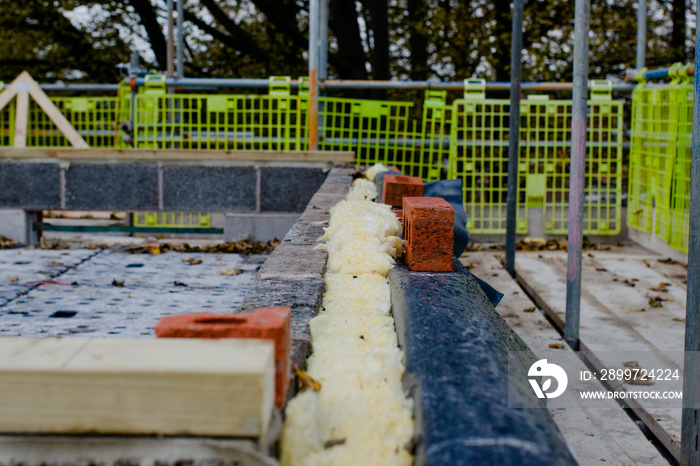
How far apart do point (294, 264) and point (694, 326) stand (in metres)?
1.53

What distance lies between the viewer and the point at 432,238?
2.63 metres

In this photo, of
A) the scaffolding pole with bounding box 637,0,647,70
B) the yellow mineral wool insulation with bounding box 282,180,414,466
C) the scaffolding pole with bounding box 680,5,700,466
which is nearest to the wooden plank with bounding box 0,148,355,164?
the yellow mineral wool insulation with bounding box 282,180,414,466

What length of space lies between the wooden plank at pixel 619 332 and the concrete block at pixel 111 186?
376 cm

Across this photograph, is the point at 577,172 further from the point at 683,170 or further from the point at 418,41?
the point at 418,41

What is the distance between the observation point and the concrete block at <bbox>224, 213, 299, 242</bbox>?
7055 millimetres

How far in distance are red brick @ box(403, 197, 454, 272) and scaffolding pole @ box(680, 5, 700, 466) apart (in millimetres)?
877

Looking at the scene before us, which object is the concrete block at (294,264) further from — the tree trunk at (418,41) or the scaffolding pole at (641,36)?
the tree trunk at (418,41)

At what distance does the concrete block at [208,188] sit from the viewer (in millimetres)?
7023

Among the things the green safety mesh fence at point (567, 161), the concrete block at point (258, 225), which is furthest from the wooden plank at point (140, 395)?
the green safety mesh fence at point (567, 161)

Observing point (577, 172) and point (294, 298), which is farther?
point (577, 172)

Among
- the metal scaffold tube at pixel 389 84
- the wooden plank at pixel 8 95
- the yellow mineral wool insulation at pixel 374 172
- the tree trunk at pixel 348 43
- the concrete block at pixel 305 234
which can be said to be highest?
the tree trunk at pixel 348 43

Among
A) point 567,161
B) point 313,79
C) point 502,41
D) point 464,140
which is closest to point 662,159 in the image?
point 567,161

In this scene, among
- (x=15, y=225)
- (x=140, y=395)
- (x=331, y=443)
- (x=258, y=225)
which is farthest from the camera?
(x=258, y=225)

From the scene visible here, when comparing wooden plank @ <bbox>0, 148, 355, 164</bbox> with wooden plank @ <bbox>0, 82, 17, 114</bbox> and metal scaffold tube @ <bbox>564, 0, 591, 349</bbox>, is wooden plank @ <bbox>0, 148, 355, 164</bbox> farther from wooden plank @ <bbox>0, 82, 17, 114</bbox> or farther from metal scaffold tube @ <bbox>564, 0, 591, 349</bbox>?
metal scaffold tube @ <bbox>564, 0, 591, 349</bbox>
